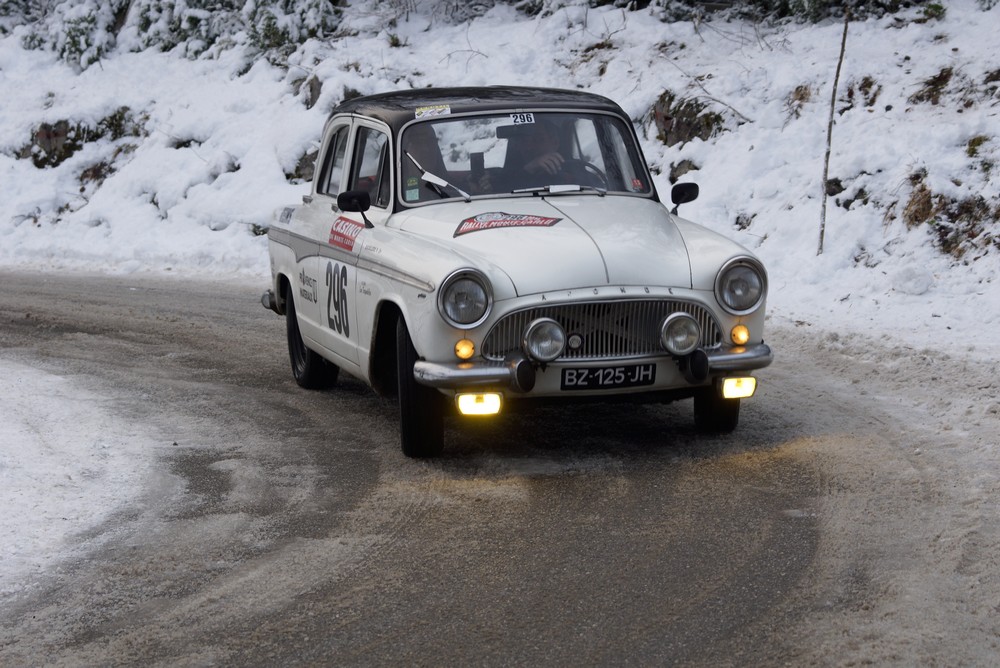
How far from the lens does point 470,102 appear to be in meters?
7.16

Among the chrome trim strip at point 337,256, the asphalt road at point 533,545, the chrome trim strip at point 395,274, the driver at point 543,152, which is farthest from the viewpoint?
the driver at point 543,152

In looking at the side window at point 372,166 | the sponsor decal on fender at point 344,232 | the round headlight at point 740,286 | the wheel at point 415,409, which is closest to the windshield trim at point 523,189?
the side window at point 372,166

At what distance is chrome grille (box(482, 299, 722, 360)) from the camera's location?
5.77 metres

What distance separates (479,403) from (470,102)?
211cm

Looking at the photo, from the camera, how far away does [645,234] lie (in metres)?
6.35

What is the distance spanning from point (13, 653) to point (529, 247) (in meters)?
2.97

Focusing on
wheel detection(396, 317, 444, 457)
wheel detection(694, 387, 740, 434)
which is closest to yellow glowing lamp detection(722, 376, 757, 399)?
wheel detection(694, 387, 740, 434)

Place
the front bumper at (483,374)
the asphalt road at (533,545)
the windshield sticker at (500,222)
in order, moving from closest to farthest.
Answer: the asphalt road at (533,545) → the front bumper at (483,374) → the windshield sticker at (500,222)

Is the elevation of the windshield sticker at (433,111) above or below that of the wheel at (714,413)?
above

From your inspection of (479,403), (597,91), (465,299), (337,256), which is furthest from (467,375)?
(597,91)

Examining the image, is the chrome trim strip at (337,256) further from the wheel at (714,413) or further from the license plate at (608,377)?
the wheel at (714,413)

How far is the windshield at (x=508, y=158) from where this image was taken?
6957 millimetres

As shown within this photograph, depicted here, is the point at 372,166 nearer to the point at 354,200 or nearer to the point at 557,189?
the point at 354,200

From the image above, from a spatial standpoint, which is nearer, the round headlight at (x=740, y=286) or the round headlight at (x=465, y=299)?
the round headlight at (x=465, y=299)
